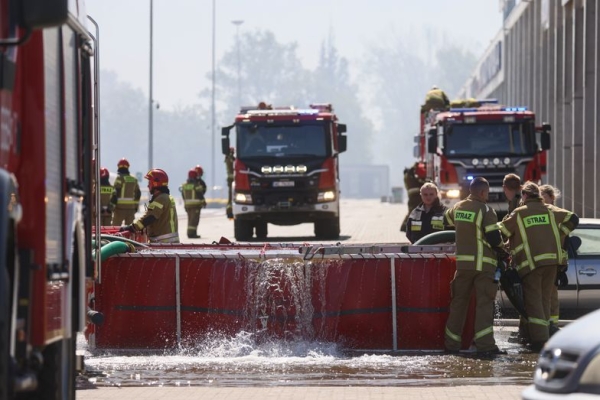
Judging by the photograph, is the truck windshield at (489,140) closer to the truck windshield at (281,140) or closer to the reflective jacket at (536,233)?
the truck windshield at (281,140)

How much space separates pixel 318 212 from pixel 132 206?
728 centimetres

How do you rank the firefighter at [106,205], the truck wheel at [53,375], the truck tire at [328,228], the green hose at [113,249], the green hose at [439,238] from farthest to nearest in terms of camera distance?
the truck tire at [328,228] < the firefighter at [106,205] < the green hose at [439,238] < the green hose at [113,249] < the truck wheel at [53,375]

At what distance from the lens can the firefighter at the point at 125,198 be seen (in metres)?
28.0

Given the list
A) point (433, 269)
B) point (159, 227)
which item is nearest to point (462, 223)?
point (433, 269)

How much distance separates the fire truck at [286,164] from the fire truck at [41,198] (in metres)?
24.9

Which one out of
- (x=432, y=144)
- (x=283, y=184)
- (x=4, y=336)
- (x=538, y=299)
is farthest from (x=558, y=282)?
(x=283, y=184)

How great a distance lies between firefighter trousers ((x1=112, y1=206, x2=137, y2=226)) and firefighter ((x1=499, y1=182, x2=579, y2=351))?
14429 millimetres

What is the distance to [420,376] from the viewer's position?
40.1ft

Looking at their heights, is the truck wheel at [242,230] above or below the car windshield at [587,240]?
below

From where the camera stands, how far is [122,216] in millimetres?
28141

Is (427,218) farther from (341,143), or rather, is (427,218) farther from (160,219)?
(341,143)

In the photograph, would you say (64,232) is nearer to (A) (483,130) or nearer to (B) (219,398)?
(B) (219,398)

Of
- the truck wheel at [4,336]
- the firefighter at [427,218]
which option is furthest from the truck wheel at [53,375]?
the firefighter at [427,218]

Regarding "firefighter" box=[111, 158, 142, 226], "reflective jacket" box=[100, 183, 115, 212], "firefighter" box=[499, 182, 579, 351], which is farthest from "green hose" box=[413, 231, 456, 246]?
"firefighter" box=[111, 158, 142, 226]
